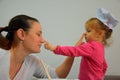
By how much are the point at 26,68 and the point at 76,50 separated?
29cm

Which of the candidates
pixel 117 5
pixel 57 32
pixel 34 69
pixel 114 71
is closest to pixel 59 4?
pixel 57 32

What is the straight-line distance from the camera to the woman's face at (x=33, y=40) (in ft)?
3.73

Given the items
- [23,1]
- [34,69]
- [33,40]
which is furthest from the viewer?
[23,1]

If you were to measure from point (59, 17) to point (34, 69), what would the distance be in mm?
841

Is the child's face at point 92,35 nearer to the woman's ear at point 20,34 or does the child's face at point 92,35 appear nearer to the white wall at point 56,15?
the woman's ear at point 20,34

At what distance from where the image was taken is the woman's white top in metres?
1.13

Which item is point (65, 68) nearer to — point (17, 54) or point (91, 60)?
point (91, 60)

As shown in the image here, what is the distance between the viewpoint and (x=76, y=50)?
1.29 meters

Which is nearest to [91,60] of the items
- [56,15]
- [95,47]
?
[95,47]

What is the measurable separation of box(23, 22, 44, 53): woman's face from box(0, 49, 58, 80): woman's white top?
0.34 ft

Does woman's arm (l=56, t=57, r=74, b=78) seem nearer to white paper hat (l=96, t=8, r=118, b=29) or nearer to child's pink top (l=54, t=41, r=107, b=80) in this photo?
child's pink top (l=54, t=41, r=107, b=80)

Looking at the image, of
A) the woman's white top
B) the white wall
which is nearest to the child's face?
the woman's white top

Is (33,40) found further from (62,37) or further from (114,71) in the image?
(114,71)

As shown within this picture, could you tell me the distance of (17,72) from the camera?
119cm
